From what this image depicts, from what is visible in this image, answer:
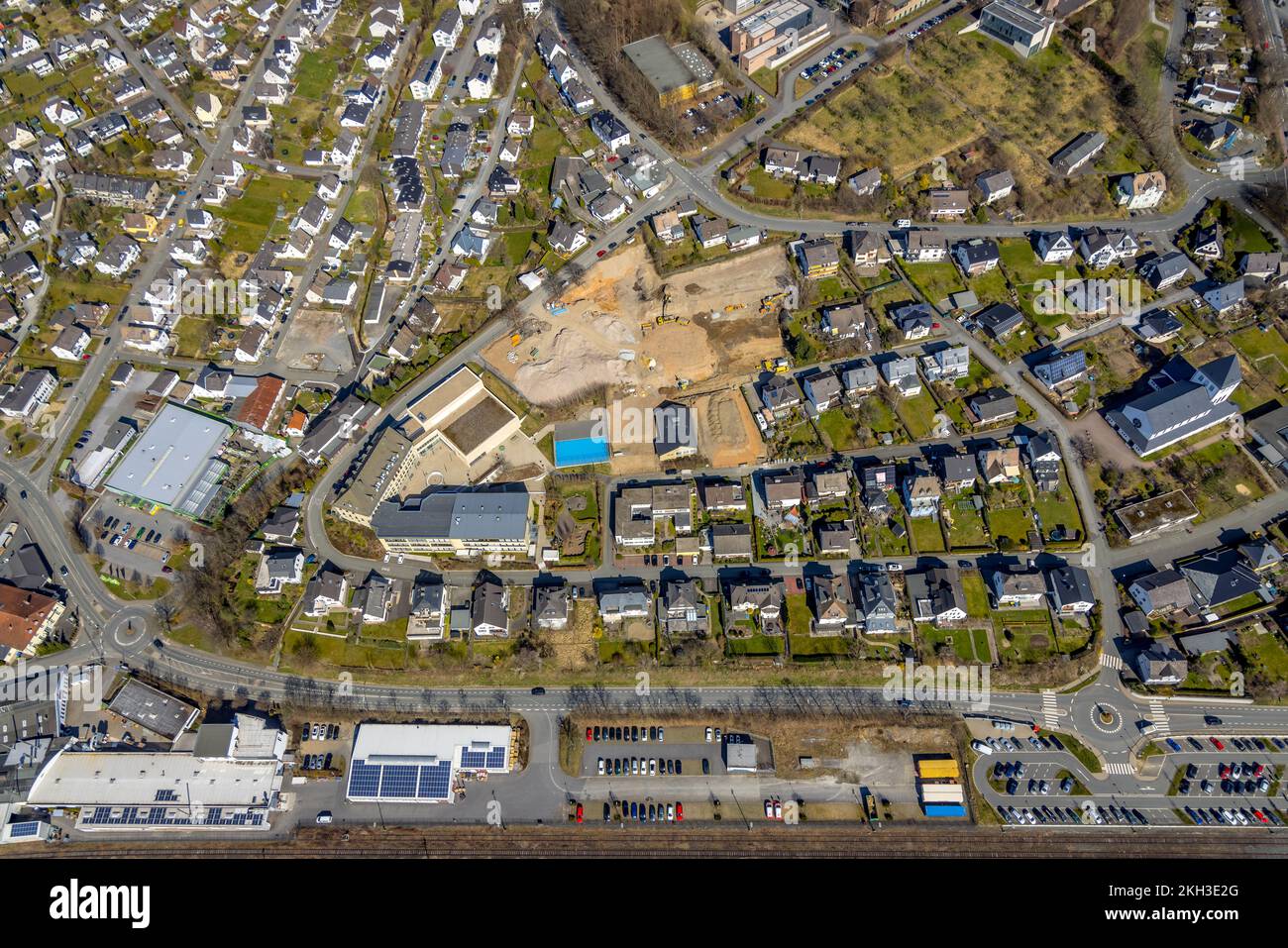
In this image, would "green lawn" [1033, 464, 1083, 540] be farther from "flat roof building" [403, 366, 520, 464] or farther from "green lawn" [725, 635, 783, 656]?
"flat roof building" [403, 366, 520, 464]

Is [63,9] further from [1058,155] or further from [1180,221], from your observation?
[1180,221]

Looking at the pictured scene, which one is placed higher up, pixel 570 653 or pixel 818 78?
pixel 818 78

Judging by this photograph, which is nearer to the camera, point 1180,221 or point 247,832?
point 247,832

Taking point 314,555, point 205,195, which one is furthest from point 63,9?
point 314,555

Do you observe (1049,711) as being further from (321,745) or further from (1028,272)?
(321,745)

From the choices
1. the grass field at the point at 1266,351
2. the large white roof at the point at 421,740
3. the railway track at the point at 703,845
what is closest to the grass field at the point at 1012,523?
the railway track at the point at 703,845
